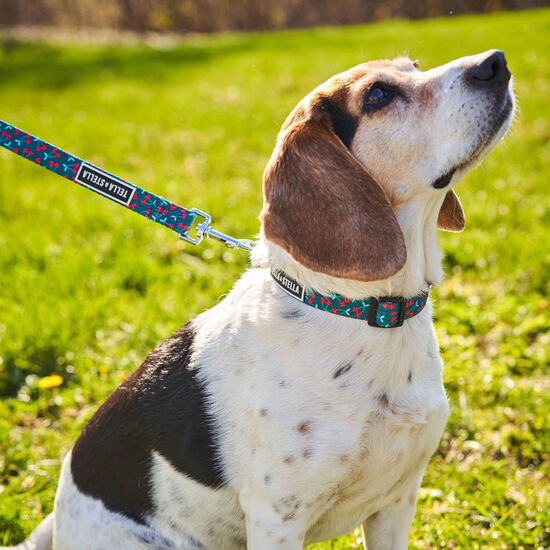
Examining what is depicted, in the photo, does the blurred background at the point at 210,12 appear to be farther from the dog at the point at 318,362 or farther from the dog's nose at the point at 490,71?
the dog's nose at the point at 490,71

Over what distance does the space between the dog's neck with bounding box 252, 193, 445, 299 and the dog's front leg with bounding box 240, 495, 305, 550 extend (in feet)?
2.49

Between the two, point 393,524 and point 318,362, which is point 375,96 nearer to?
point 318,362

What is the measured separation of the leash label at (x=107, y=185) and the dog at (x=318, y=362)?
0.57m

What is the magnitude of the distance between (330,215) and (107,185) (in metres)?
0.99

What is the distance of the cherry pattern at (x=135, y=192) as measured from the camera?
283cm

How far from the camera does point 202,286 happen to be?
534cm

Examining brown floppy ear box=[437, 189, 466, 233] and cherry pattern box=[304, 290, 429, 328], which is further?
brown floppy ear box=[437, 189, 466, 233]

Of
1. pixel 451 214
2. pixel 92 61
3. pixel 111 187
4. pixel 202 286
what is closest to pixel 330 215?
pixel 451 214

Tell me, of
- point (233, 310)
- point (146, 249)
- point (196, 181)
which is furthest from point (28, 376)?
point (196, 181)

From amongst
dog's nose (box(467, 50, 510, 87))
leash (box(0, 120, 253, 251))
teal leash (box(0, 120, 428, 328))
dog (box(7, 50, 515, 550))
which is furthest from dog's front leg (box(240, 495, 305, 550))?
dog's nose (box(467, 50, 510, 87))

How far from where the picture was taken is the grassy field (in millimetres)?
3576

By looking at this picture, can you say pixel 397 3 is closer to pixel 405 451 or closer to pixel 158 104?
pixel 158 104

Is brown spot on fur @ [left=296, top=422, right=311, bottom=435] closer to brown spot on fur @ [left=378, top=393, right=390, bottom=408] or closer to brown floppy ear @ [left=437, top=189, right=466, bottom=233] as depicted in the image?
brown spot on fur @ [left=378, top=393, right=390, bottom=408]

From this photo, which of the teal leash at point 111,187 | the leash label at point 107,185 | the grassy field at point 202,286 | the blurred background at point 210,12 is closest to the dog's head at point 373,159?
the teal leash at point 111,187
